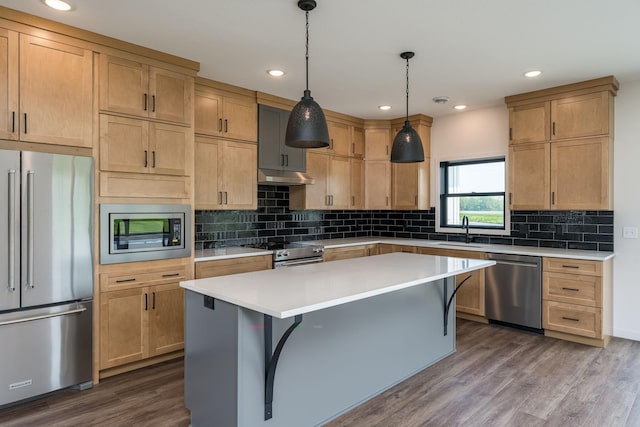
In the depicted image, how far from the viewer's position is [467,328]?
4.32 metres

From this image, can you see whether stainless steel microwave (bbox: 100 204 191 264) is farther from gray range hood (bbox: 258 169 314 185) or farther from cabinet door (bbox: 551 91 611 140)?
cabinet door (bbox: 551 91 611 140)

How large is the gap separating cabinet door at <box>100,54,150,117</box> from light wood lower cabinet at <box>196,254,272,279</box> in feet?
4.53

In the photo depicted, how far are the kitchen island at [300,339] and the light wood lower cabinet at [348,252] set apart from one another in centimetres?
171

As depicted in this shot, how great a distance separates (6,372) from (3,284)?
552 millimetres

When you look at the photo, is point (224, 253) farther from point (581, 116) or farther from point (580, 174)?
point (581, 116)

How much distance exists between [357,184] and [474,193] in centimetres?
155

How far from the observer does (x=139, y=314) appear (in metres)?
3.11

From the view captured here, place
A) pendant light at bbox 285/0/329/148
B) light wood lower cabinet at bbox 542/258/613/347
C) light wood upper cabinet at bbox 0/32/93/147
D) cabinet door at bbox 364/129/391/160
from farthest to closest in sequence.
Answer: cabinet door at bbox 364/129/391/160 → light wood lower cabinet at bbox 542/258/613/347 → light wood upper cabinet at bbox 0/32/93/147 → pendant light at bbox 285/0/329/148

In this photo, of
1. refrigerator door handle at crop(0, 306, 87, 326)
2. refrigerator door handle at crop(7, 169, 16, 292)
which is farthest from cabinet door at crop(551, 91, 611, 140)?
refrigerator door handle at crop(7, 169, 16, 292)

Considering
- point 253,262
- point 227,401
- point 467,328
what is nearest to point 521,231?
point 467,328

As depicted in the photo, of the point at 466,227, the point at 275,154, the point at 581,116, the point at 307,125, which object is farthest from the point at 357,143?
the point at 307,125

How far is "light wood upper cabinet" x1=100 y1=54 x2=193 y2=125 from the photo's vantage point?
9.73ft

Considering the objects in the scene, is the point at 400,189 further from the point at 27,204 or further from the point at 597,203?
the point at 27,204

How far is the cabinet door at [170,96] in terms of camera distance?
10.5ft
